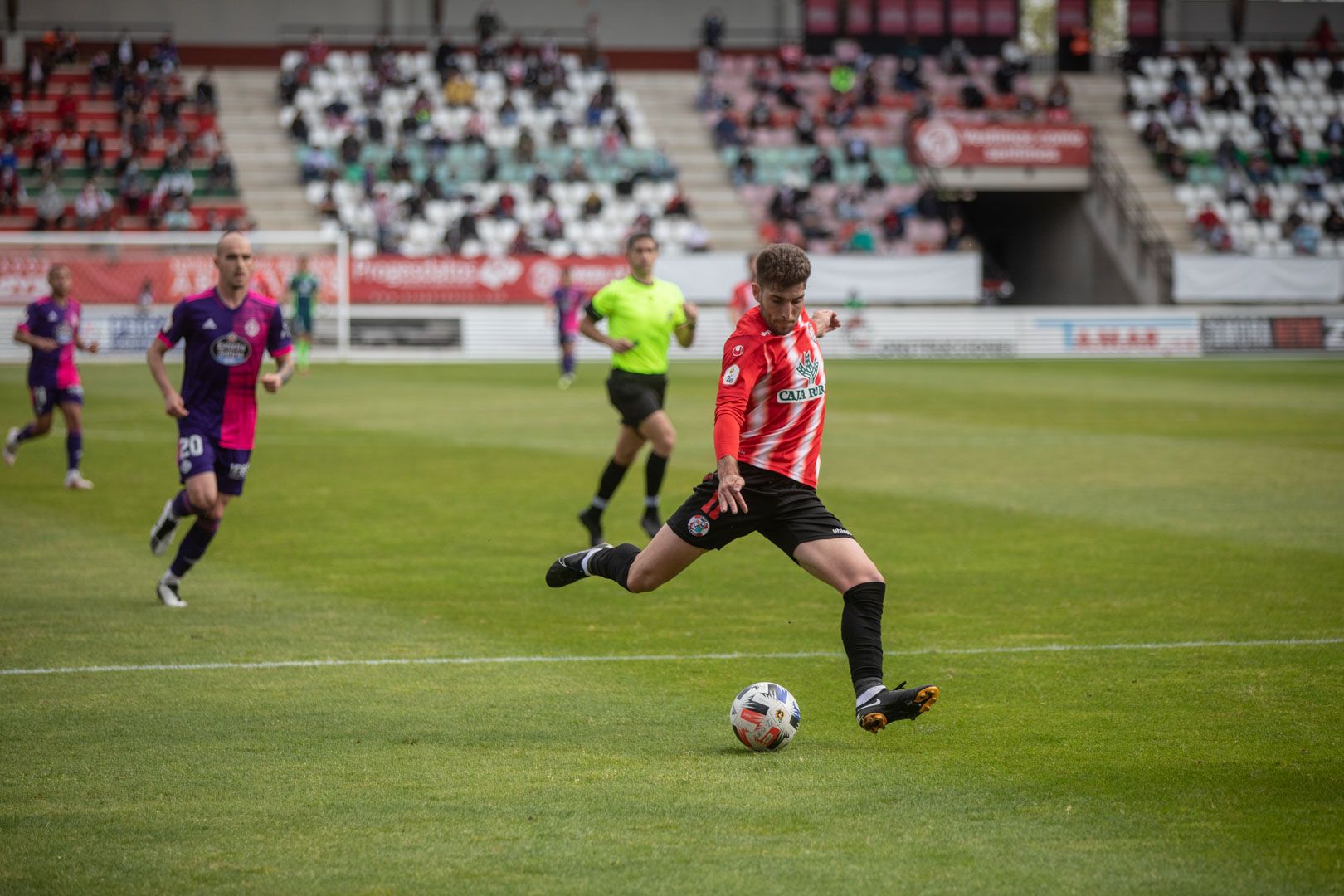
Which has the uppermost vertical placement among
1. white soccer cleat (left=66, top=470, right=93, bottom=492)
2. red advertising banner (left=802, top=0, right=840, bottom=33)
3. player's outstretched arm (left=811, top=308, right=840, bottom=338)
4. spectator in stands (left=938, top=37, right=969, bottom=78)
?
red advertising banner (left=802, top=0, right=840, bottom=33)

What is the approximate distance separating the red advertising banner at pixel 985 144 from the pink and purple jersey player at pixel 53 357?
35.8 metres

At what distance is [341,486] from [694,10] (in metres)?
41.4

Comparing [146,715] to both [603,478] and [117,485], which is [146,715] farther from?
[117,485]

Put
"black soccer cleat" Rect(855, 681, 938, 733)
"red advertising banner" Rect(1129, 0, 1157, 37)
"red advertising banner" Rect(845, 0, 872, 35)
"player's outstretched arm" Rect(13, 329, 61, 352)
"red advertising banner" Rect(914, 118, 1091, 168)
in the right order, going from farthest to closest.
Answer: "red advertising banner" Rect(1129, 0, 1157, 37), "red advertising banner" Rect(845, 0, 872, 35), "red advertising banner" Rect(914, 118, 1091, 168), "player's outstretched arm" Rect(13, 329, 61, 352), "black soccer cleat" Rect(855, 681, 938, 733)

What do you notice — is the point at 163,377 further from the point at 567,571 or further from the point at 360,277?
the point at 360,277

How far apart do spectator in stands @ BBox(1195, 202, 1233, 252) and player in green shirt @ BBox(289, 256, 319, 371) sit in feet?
89.5

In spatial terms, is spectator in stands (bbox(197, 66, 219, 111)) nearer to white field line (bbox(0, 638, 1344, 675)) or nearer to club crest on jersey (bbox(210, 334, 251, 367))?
club crest on jersey (bbox(210, 334, 251, 367))

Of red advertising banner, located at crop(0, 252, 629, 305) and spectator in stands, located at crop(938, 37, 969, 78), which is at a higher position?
spectator in stands, located at crop(938, 37, 969, 78)

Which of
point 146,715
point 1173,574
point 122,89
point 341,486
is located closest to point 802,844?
point 146,715

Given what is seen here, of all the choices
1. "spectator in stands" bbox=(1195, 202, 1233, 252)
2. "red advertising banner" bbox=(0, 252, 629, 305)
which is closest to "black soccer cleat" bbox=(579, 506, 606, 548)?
"red advertising banner" bbox=(0, 252, 629, 305)

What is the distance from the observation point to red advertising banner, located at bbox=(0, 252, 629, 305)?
35875 mm

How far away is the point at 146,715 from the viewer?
697 cm

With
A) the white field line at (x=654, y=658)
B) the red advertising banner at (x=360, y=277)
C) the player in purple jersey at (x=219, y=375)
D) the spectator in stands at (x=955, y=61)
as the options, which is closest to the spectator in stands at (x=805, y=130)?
the spectator in stands at (x=955, y=61)

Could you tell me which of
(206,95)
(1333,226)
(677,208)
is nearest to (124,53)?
(206,95)
